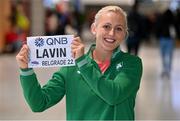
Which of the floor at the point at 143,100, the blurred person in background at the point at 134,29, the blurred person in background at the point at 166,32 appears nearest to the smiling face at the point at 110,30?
the floor at the point at 143,100

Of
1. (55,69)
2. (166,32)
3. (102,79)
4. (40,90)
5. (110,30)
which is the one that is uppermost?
(110,30)

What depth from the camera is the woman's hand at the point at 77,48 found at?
2.85 meters

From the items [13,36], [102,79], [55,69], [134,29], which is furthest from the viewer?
[13,36]

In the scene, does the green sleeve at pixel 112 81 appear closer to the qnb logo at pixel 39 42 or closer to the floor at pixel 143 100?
the qnb logo at pixel 39 42

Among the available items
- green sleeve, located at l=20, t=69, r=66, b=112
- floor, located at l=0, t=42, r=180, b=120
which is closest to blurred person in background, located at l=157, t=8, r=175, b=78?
floor, located at l=0, t=42, r=180, b=120

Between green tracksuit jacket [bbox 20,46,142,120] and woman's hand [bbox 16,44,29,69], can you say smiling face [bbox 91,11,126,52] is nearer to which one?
green tracksuit jacket [bbox 20,46,142,120]

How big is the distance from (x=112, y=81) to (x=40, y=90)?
1.37ft

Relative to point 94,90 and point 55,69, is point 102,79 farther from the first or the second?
point 55,69

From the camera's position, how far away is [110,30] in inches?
115

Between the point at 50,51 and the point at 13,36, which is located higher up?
the point at 50,51

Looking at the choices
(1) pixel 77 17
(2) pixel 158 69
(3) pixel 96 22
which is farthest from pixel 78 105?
(1) pixel 77 17

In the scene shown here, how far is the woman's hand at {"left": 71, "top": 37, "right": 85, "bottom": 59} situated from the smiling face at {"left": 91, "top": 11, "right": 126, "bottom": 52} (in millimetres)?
125

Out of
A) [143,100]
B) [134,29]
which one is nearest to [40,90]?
[143,100]

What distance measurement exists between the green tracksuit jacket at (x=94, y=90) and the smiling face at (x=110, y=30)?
0.28ft
